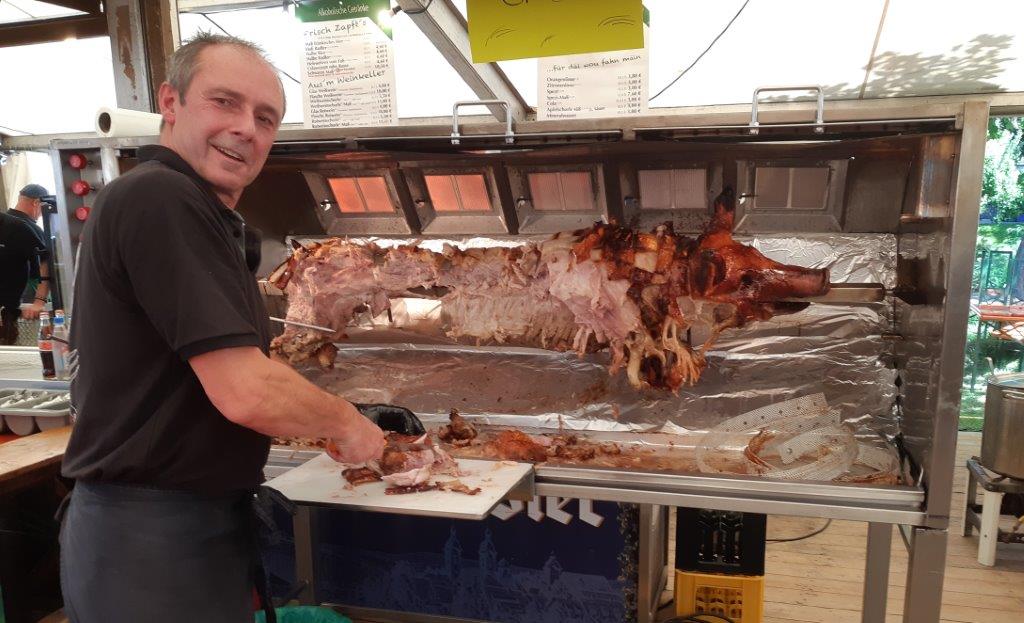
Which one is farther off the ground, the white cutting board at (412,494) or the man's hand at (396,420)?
the man's hand at (396,420)

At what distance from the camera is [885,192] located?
252cm

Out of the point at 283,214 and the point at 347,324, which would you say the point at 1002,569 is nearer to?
the point at 347,324

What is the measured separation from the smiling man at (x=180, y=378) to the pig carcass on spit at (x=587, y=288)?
1225 millimetres

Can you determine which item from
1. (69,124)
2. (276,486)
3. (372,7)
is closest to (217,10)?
(372,7)

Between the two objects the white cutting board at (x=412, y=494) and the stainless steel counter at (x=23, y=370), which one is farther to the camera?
the stainless steel counter at (x=23, y=370)

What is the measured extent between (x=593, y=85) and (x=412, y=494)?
1.55 metres

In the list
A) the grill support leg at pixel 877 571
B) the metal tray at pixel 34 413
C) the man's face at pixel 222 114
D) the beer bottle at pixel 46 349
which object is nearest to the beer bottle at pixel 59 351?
the beer bottle at pixel 46 349

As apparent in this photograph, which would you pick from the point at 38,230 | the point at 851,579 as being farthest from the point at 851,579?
the point at 38,230

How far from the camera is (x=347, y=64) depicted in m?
2.46

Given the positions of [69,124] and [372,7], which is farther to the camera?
[69,124]

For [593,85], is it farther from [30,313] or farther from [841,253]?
[30,313]

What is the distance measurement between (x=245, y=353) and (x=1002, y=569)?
472cm

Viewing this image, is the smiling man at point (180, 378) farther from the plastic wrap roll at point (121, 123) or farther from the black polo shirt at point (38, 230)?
the black polo shirt at point (38, 230)

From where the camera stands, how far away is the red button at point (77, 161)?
2326 millimetres
